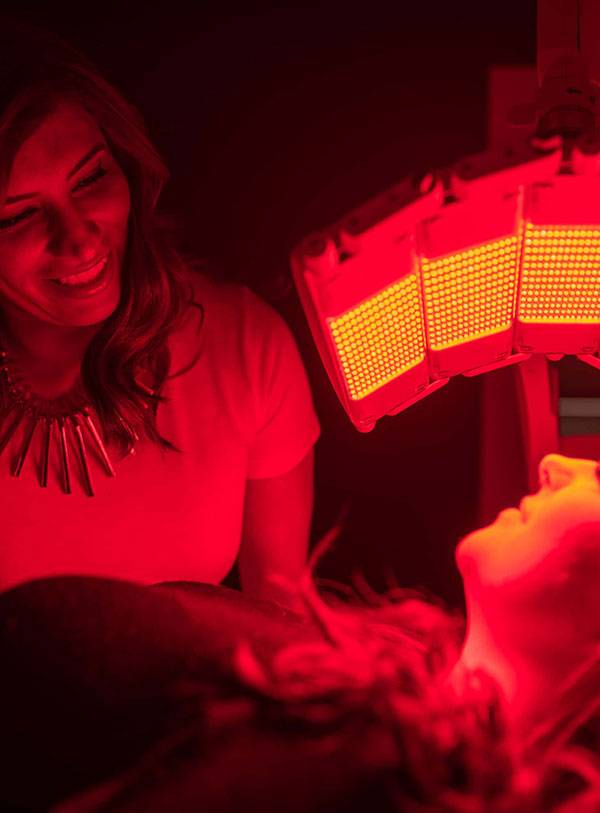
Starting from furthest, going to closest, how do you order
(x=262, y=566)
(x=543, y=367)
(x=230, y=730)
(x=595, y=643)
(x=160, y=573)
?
(x=262, y=566) → (x=160, y=573) → (x=543, y=367) → (x=595, y=643) → (x=230, y=730)

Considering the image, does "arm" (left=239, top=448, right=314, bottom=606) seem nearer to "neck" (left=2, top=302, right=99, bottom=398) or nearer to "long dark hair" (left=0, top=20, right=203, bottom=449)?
"long dark hair" (left=0, top=20, right=203, bottom=449)

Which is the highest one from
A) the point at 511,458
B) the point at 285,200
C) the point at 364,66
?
the point at 364,66

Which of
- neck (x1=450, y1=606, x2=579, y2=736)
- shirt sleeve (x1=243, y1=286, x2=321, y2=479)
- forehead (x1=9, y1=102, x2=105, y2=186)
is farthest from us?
shirt sleeve (x1=243, y1=286, x2=321, y2=479)

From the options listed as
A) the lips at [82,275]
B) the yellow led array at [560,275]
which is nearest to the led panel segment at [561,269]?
the yellow led array at [560,275]

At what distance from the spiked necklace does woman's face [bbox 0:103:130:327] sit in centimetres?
13

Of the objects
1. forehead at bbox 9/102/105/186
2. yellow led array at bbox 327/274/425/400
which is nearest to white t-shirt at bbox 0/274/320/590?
forehead at bbox 9/102/105/186

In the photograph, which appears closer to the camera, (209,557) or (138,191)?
(138,191)

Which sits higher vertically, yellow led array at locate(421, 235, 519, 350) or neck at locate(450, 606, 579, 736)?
yellow led array at locate(421, 235, 519, 350)

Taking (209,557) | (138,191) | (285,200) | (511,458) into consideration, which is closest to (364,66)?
(285,200)

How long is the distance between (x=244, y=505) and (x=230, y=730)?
97 cm

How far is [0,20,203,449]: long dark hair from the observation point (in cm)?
131

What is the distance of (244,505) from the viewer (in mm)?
1746

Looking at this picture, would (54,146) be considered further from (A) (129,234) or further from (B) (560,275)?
(B) (560,275)

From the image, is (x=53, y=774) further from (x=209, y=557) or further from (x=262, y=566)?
(x=262, y=566)
